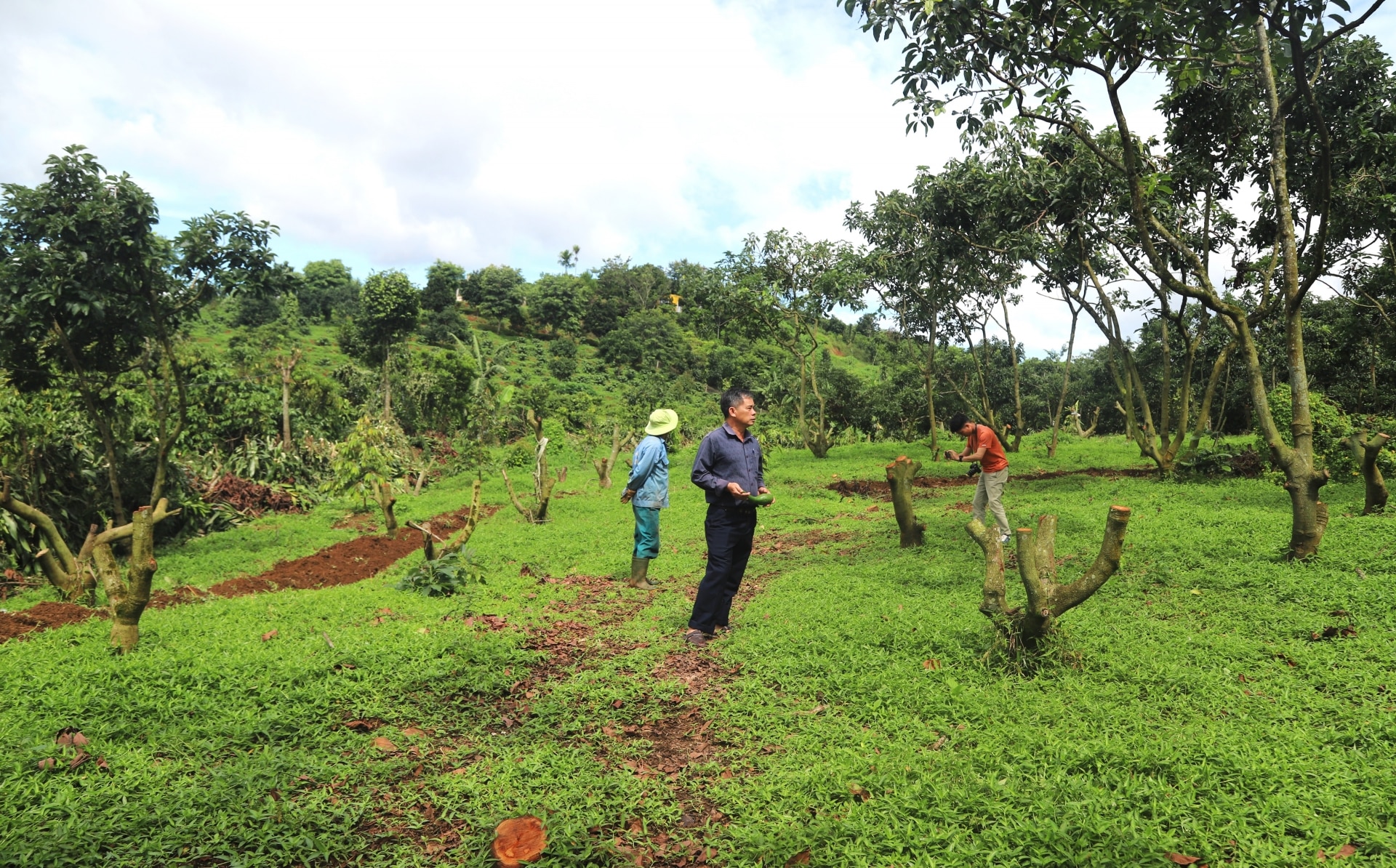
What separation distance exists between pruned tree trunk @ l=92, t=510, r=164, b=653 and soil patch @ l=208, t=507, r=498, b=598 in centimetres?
324

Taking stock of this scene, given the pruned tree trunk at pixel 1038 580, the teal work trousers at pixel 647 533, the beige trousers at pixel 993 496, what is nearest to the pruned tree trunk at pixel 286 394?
the teal work trousers at pixel 647 533

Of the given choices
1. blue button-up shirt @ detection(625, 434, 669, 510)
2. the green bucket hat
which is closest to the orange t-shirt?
the green bucket hat

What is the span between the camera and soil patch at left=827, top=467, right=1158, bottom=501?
51.6 feet

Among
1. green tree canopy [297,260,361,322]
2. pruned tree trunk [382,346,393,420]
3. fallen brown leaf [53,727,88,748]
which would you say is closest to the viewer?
fallen brown leaf [53,727,88,748]

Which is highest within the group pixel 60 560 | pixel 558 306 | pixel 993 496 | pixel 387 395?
pixel 558 306

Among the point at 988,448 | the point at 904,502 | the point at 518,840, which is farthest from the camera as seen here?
the point at 904,502

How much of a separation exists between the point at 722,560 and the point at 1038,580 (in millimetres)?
2319

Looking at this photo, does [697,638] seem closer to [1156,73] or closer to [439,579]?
[439,579]

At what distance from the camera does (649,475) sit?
7.51 metres

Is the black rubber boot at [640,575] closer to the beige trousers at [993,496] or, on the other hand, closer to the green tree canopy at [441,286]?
the beige trousers at [993,496]

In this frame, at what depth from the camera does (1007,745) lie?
387cm

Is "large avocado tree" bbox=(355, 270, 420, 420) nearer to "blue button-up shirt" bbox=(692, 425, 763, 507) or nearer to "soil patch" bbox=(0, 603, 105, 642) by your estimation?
"soil patch" bbox=(0, 603, 105, 642)

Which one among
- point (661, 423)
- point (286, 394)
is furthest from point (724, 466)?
point (286, 394)

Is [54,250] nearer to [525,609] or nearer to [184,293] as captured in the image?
[184,293]
